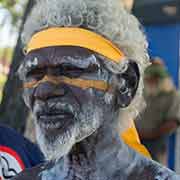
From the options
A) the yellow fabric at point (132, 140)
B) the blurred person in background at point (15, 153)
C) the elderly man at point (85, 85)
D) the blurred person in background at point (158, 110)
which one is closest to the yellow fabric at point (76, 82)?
the elderly man at point (85, 85)

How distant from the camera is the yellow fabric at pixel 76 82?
2462 millimetres

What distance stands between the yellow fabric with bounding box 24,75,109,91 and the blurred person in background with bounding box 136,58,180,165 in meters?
4.22

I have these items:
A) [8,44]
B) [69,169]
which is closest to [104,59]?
[69,169]

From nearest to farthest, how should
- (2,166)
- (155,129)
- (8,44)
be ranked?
(2,166)
(155,129)
(8,44)

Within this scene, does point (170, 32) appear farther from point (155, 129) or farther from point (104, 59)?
point (104, 59)

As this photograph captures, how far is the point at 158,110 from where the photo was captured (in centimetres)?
682

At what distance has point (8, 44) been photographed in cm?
1200

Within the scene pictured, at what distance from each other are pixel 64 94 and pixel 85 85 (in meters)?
0.09

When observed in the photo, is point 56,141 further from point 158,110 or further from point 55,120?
point 158,110

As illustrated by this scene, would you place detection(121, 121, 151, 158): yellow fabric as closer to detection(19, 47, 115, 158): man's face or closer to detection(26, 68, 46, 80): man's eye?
detection(19, 47, 115, 158): man's face

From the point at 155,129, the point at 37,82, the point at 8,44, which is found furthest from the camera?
the point at 8,44

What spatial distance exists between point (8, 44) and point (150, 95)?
5473 millimetres

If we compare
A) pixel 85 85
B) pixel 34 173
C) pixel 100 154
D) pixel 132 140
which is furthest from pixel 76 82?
pixel 132 140

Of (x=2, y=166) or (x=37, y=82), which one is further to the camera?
(x=2, y=166)
